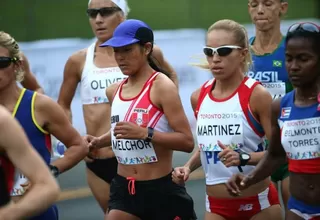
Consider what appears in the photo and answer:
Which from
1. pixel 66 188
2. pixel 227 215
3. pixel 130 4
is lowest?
pixel 66 188

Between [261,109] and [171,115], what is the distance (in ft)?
2.07

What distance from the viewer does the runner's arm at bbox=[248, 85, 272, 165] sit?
18.9ft

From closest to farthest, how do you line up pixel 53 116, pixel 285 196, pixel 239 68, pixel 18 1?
pixel 53 116 → pixel 239 68 → pixel 285 196 → pixel 18 1

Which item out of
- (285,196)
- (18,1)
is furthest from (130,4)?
(285,196)

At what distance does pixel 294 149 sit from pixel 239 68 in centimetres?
112

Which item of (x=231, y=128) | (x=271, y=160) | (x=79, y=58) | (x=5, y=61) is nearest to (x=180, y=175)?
(x=231, y=128)

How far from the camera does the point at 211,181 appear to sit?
5.99 m

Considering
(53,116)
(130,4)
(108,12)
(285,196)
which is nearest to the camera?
(53,116)

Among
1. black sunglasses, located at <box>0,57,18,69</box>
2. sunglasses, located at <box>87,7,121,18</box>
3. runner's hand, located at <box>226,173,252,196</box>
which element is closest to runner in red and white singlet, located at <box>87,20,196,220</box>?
runner's hand, located at <box>226,173,252,196</box>

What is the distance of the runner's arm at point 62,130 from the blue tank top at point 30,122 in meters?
0.05

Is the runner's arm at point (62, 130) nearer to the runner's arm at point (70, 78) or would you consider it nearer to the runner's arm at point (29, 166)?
the runner's arm at point (29, 166)

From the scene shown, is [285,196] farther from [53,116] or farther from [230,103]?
[53,116]

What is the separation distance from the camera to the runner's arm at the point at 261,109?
18.9 ft

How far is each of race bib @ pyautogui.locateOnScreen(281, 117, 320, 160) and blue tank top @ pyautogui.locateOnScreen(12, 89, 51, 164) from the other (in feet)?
4.96
